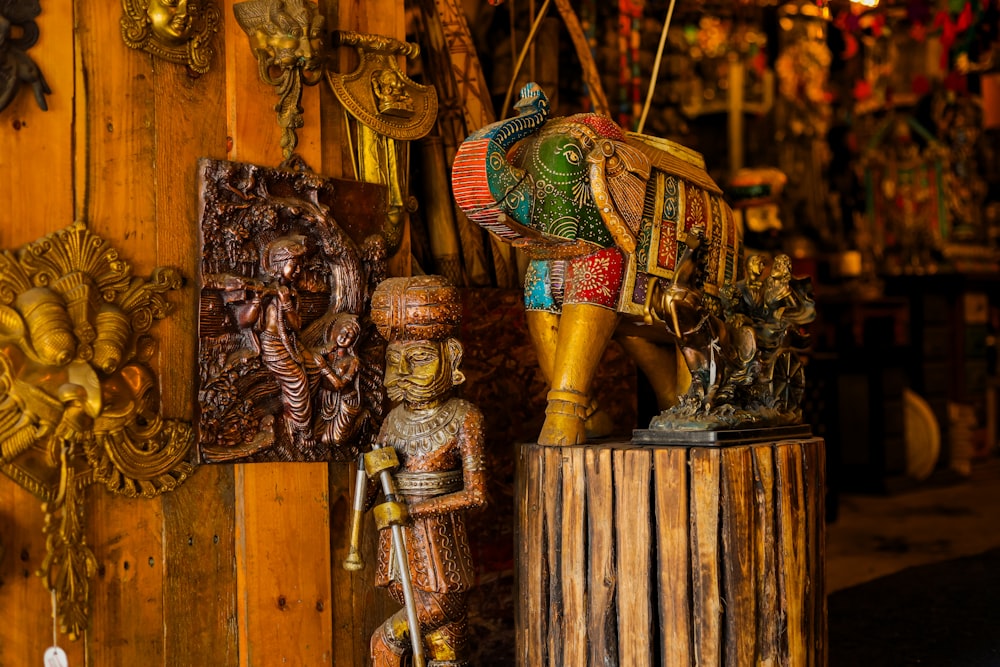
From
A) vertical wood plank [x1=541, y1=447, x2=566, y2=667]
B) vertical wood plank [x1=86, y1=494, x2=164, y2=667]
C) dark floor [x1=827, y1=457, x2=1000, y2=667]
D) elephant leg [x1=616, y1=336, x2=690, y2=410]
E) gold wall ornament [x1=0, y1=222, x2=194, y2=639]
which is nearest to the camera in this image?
gold wall ornament [x1=0, y1=222, x2=194, y2=639]

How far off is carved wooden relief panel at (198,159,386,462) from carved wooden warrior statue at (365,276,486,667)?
0.14 m

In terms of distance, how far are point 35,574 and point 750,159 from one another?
667cm

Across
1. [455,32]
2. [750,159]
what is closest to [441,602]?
[455,32]


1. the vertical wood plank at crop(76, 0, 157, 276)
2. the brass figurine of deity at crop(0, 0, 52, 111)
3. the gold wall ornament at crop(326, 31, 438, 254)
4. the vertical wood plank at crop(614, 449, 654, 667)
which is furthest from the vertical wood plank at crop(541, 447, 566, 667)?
the brass figurine of deity at crop(0, 0, 52, 111)

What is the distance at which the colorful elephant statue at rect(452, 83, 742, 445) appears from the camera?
2562 millimetres

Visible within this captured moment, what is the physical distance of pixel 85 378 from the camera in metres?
2.19

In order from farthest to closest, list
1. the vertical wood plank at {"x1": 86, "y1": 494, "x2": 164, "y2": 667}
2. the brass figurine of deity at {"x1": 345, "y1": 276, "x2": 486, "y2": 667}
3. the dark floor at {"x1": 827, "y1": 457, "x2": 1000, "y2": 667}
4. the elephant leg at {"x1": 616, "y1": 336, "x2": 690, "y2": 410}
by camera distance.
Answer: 1. the dark floor at {"x1": 827, "y1": 457, "x2": 1000, "y2": 667}
2. the elephant leg at {"x1": 616, "y1": 336, "x2": 690, "y2": 410}
3. the brass figurine of deity at {"x1": 345, "y1": 276, "x2": 486, "y2": 667}
4. the vertical wood plank at {"x1": 86, "y1": 494, "x2": 164, "y2": 667}

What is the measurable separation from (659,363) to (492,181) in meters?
0.82

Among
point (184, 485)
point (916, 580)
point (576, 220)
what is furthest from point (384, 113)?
point (916, 580)

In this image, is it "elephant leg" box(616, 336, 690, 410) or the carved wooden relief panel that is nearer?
the carved wooden relief panel

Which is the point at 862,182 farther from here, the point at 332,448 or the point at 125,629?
the point at 125,629

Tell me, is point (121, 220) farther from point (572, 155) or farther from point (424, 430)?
point (572, 155)

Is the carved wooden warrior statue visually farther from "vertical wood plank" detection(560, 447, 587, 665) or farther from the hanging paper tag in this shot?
the hanging paper tag

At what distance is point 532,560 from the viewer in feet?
8.79
